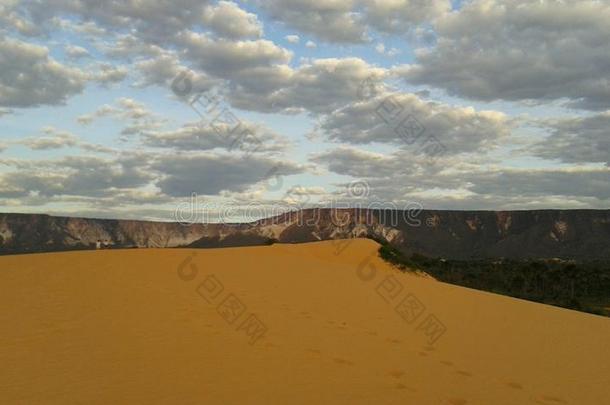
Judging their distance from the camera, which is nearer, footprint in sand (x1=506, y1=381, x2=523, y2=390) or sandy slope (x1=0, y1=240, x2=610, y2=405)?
sandy slope (x1=0, y1=240, x2=610, y2=405)

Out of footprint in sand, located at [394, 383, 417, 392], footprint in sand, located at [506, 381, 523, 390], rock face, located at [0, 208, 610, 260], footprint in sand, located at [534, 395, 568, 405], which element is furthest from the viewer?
rock face, located at [0, 208, 610, 260]

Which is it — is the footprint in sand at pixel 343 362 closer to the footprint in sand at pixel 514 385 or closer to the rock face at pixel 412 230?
the footprint in sand at pixel 514 385

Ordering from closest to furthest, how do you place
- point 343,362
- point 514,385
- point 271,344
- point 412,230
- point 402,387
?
point 402,387
point 514,385
point 343,362
point 271,344
point 412,230

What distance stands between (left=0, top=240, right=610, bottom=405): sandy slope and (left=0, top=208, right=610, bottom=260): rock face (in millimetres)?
82796

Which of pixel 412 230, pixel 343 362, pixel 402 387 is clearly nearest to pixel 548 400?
pixel 402 387

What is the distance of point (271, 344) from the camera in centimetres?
714

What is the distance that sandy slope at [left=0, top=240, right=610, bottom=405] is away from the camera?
5.25 metres

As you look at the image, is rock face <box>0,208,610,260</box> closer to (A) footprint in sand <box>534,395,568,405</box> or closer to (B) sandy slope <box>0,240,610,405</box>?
(B) sandy slope <box>0,240,610,405</box>

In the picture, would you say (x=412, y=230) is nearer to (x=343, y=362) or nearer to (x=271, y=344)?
(x=271, y=344)

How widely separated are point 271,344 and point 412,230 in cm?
10964

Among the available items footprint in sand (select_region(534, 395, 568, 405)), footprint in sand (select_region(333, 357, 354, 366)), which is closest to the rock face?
footprint in sand (select_region(333, 357, 354, 366))

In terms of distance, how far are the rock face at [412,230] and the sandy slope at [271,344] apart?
82.8m

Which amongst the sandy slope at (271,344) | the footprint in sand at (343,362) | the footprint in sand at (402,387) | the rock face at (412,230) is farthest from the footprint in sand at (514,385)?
the rock face at (412,230)

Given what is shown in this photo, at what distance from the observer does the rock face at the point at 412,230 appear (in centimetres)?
10042
